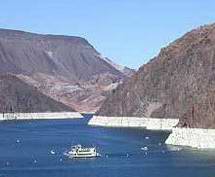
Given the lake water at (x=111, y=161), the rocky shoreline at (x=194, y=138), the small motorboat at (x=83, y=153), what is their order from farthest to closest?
the small motorboat at (x=83, y=153), the rocky shoreline at (x=194, y=138), the lake water at (x=111, y=161)

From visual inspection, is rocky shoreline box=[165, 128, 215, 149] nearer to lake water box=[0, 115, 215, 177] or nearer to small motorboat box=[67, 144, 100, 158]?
lake water box=[0, 115, 215, 177]

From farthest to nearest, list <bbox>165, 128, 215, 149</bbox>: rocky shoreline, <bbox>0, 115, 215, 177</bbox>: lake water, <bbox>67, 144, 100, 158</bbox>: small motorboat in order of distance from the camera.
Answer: <bbox>67, 144, 100, 158</bbox>: small motorboat < <bbox>165, 128, 215, 149</bbox>: rocky shoreline < <bbox>0, 115, 215, 177</bbox>: lake water

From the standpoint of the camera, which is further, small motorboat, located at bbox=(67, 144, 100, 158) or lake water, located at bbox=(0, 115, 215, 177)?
small motorboat, located at bbox=(67, 144, 100, 158)

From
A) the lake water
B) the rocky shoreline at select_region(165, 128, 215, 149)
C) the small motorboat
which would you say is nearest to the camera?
the lake water

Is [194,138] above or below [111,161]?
above

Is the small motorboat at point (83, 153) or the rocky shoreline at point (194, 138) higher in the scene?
the rocky shoreline at point (194, 138)

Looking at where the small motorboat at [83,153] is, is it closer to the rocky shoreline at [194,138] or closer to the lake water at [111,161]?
the lake water at [111,161]

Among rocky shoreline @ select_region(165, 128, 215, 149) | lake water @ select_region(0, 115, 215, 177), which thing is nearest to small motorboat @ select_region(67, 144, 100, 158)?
lake water @ select_region(0, 115, 215, 177)

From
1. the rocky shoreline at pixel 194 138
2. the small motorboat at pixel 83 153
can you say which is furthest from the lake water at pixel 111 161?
the rocky shoreline at pixel 194 138

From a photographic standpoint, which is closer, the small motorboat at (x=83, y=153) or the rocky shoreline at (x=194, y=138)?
the rocky shoreline at (x=194, y=138)

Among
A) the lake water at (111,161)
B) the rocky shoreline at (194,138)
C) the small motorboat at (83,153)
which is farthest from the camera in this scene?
the small motorboat at (83,153)

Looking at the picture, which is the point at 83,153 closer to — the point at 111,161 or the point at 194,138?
the point at 111,161

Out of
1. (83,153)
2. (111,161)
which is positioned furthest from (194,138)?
(83,153)
